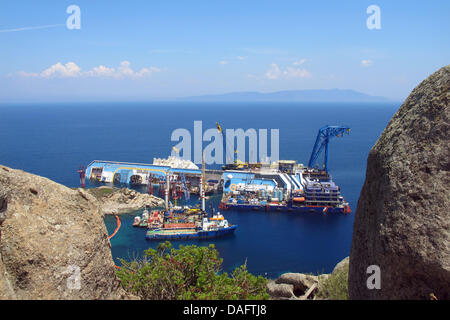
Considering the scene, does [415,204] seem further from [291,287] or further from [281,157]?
[281,157]

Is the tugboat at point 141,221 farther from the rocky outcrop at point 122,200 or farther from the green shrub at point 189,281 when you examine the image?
the green shrub at point 189,281

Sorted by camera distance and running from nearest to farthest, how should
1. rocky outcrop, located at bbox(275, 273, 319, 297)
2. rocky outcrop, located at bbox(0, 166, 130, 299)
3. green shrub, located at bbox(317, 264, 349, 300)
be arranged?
rocky outcrop, located at bbox(0, 166, 130, 299)
green shrub, located at bbox(317, 264, 349, 300)
rocky outcrop, located at bbox(275, 273, 319, 297)

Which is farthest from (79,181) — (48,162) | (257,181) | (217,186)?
(257,181)

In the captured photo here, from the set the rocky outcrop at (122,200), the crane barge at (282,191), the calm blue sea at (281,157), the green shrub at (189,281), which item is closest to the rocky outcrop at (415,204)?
the green shrub at (189,281)

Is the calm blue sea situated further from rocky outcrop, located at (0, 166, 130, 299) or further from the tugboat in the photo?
rocky outcrop, located at (0, 166, 130, 299)

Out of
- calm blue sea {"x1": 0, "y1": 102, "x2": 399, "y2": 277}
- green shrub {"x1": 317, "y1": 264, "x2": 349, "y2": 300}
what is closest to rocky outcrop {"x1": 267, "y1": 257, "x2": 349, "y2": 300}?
calm blue sea {"x1": 0, "y1": 102, "x2": 399, "y2": 277}

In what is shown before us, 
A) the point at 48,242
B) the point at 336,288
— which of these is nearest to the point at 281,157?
the point at 336,288
